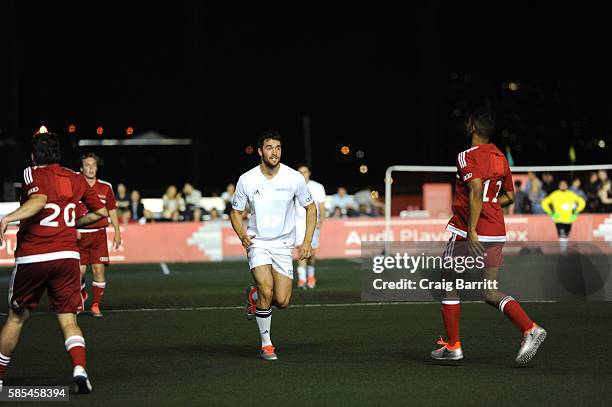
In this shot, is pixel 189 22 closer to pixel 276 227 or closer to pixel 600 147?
pixel 600 147

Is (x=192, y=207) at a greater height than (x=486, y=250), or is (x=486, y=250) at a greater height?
(x=192, y=207)

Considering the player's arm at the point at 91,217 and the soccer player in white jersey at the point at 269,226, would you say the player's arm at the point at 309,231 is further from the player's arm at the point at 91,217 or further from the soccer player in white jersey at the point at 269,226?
the player's arm at the point at 91,217

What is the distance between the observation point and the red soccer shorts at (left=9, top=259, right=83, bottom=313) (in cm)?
885

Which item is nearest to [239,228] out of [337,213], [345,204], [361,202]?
[337,213]

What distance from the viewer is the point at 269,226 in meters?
11.3

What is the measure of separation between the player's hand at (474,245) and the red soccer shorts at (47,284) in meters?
3.59

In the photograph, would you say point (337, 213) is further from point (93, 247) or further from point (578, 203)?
point (93, 247)

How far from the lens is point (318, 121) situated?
2115 inches

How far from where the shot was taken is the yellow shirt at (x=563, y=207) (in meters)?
26.9

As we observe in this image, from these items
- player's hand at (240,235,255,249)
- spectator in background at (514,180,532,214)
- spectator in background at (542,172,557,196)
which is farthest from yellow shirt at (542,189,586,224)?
player's hand at (240,235,255,249)

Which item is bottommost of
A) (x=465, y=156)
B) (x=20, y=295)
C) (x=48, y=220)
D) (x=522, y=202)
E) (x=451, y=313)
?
(x=451, y=313)

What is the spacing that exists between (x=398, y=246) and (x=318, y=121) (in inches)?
1085

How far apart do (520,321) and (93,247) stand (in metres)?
7.40

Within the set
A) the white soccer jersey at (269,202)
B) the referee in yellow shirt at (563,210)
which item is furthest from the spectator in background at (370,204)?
the white soccer jersey at (269,202)
